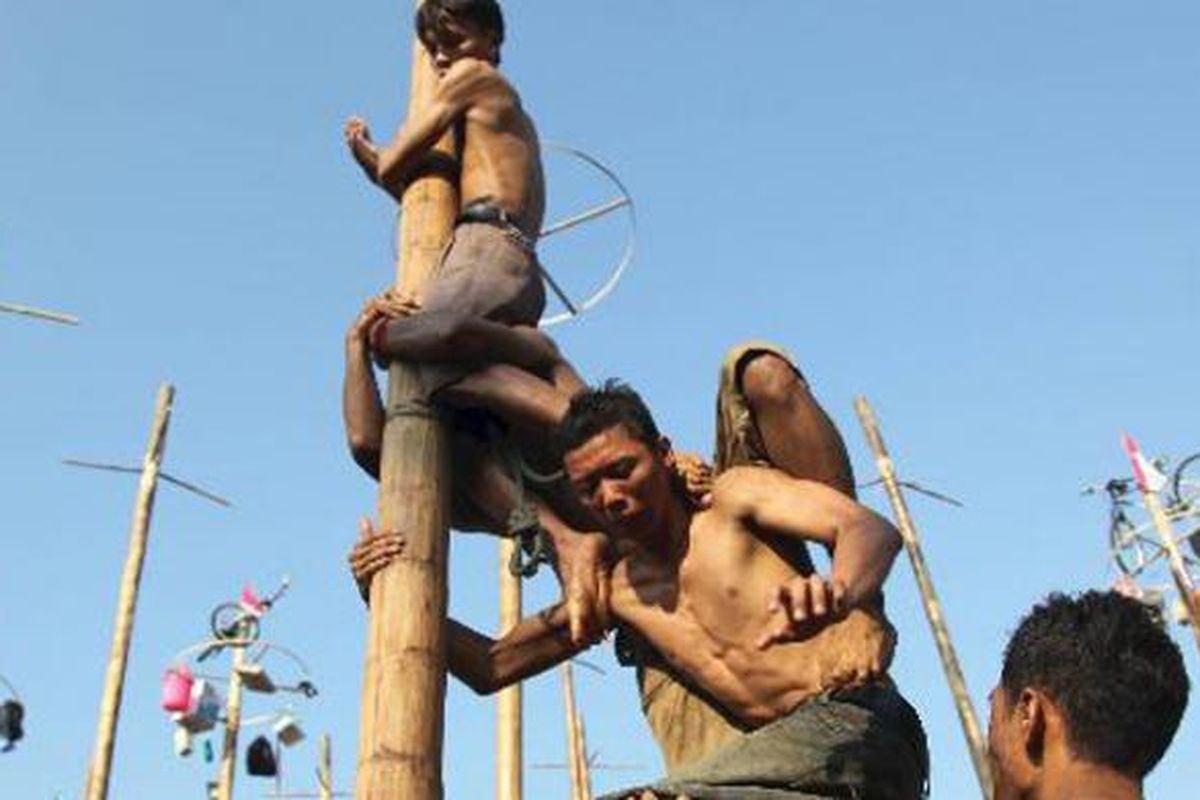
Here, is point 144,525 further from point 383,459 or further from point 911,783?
point 911,783

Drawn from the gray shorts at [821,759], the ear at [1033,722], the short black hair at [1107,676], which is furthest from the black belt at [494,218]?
the ear at [1033,722]

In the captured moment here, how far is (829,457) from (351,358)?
1528 millimetres

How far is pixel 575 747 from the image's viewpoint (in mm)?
26047

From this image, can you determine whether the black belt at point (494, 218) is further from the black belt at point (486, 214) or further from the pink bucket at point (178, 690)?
the pink bucket at point (178, 690)

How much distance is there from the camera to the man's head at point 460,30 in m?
5.27

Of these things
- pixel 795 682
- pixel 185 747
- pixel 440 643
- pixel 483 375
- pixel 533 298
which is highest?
pixel 185 747

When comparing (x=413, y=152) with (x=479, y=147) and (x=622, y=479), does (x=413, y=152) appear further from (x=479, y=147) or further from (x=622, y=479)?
(x=622, y=479)

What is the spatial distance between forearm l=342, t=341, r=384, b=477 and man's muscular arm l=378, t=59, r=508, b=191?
2.38 feet

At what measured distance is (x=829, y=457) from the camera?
3.95 metres

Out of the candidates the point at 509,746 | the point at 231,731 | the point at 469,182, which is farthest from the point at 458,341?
the point at 231,731

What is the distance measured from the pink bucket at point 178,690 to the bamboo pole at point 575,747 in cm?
622

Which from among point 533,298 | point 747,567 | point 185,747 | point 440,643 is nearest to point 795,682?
point 747,567

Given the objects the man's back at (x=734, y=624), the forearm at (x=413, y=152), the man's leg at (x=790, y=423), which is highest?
the forearm at (x=413, y=152)

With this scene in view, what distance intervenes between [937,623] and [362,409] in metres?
16.3
